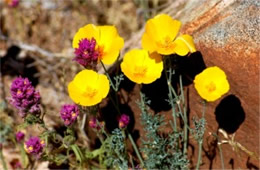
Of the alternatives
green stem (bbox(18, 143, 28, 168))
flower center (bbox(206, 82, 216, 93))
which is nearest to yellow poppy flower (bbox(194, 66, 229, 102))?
flower center (bbox(206, 82, 216, 93))

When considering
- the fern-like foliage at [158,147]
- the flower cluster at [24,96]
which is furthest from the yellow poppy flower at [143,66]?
the flower cluster at [24,96]

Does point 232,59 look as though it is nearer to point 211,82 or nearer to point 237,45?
point 237,45

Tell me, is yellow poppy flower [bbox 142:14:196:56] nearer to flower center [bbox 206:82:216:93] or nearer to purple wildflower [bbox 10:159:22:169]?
flower center [bbox 206:82:216:93]

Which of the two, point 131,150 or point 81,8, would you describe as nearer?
point 131,150

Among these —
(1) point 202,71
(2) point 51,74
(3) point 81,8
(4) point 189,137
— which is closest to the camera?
(1) point 202,71

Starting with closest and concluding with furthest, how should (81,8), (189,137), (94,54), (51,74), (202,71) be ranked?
(94,54) → (202,71) → (189,137) → (51,74) → (81,8)

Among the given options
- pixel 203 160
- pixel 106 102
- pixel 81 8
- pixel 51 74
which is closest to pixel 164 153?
pixel 203 160

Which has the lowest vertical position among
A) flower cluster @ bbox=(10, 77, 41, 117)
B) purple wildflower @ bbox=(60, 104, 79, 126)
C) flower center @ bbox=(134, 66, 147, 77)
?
purple wildflower @ bbox=(60, 104, 79, 126)

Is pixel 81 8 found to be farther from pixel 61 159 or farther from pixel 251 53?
pixel 251 53
